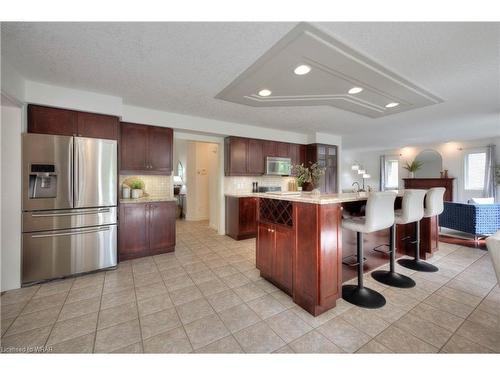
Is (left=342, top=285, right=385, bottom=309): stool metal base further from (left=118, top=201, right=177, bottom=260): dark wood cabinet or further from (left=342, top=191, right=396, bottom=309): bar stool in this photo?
(left=118, top=201, right=177, bottom=260): dark wood cabinet

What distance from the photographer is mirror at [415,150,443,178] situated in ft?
24.0

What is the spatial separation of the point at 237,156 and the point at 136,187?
211 cm

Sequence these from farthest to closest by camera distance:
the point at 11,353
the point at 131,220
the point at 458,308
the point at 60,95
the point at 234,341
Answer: the point at 131,220 → the point at 60,95 → the point at 458,308 → the point at 234,341 → the point at 11,353

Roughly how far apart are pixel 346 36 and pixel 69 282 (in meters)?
3.99

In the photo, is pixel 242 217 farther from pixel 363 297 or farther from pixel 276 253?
→ pixel 363 297

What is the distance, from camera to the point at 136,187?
11.9 feet

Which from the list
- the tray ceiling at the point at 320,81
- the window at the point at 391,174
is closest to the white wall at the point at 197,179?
the tray ceiling at the point at 320,81

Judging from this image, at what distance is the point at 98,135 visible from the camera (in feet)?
9.52

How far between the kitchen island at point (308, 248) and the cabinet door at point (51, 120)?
2.84 meters

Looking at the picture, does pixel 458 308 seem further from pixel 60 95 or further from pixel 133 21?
pixel 60 95

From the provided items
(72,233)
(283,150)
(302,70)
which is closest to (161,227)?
(72,233)

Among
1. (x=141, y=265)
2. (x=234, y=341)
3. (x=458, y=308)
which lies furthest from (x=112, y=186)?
(x=458, y=308)

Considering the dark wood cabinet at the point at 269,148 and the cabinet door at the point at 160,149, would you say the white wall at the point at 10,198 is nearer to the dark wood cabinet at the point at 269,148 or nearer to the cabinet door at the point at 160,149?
the cabinet door at the point at 160,149

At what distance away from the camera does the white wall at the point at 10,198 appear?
2.28 metres
